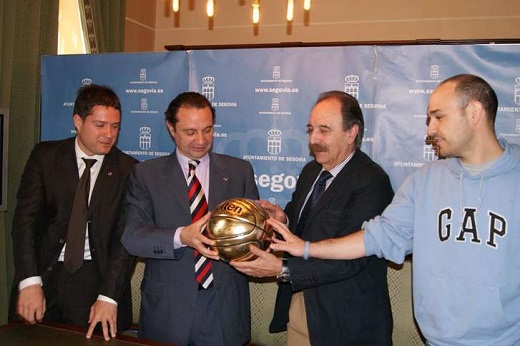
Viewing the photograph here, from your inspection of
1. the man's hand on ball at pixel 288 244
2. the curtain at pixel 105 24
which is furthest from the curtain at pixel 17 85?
the man's hand on ball at pixel 288 244

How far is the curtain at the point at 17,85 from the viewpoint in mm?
4488

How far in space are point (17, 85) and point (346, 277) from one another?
364 cm

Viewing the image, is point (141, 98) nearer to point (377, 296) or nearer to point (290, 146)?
point (290, 146)

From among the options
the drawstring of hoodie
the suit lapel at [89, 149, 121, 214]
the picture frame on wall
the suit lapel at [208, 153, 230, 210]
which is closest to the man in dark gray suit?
the suit lapel at [208, 153, 230, 210]

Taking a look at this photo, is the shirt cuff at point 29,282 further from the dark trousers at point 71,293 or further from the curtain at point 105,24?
the curtain at point 105,24

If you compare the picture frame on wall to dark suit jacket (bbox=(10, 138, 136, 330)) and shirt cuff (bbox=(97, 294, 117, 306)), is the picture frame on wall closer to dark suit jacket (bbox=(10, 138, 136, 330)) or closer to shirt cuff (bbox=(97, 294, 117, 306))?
dark suit jacket (bbox=(10, 138, 136, 330))

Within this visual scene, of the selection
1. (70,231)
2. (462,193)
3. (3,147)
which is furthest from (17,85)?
(462,193)

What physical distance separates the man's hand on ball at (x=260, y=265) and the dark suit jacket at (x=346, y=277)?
0.26ft

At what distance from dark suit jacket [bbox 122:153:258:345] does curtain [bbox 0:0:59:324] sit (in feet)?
7.69

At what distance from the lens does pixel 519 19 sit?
6105 millimetres

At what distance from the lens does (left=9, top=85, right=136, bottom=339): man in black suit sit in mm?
2885

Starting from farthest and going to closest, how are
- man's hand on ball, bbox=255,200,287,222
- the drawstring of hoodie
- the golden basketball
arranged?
man's hand on ball, bbox=255,200,287,222
the golden basketball
the drawstring of hoodie

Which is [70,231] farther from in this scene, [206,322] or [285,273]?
[285,273]

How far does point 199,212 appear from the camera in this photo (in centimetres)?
270
